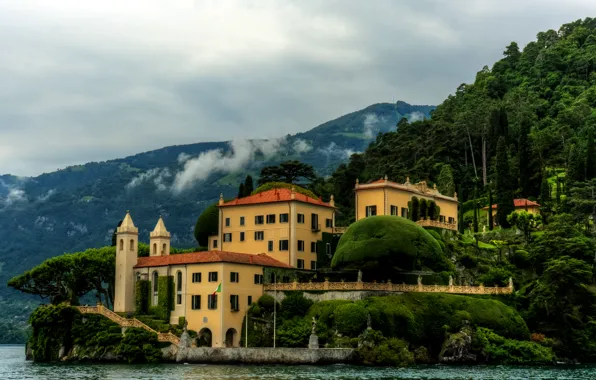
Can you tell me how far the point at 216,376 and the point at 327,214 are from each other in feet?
115

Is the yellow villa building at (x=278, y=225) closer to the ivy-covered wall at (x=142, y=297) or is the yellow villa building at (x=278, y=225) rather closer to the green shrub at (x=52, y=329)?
the ivy-covered wall at (x=142, y=297)

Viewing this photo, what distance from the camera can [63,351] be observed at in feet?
253

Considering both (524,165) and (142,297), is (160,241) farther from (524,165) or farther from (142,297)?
(524,165)

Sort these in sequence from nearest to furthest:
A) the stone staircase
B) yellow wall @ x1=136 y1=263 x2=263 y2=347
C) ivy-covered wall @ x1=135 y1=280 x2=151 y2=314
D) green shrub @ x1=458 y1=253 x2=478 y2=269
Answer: the stone staircase → yellow wall @ x1=136 y1=263 x2=263 y2=347 → ivy-covered wall @ x1=135 y1=280 x2=151 y2=314 → green shrub @ x1=458 y1=253 x2=478 y2=269

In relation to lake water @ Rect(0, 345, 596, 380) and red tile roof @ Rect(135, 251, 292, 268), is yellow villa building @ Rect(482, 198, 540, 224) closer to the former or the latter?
red tile roof @ Rect(135, 251, 292, 268)

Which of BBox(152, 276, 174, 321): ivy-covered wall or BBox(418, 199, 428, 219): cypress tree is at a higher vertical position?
BBox(418, 199, 428, 219): cypress tree

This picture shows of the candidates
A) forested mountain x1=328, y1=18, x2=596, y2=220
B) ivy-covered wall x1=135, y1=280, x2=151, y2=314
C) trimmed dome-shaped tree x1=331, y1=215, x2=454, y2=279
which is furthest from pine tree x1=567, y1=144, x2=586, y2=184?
ivy-covered wall x1=135, y1=280, x2=151, y2=314

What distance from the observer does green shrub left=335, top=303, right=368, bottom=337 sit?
69750 mm

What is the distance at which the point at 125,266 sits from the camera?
82250mm

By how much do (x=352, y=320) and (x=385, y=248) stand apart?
7371 mm

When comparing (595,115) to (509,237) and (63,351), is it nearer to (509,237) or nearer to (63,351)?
(509,237)

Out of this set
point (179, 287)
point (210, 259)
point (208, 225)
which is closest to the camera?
point (210, 259)

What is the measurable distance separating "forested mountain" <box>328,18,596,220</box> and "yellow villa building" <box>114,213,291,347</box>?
42633 mm

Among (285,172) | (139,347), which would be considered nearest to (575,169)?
(285,172)
